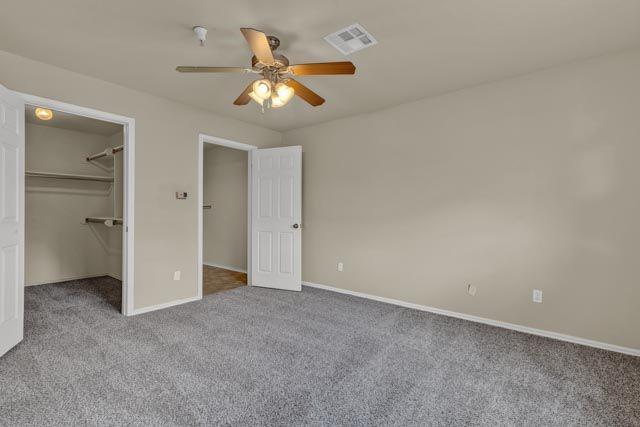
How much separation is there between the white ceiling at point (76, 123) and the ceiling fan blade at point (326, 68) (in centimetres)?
374

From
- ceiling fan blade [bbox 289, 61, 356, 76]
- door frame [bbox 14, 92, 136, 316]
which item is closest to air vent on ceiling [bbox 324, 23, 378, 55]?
ceiling fan blade [bbox 289, 61, 356, 76]

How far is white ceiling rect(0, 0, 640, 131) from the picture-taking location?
204 centimetres

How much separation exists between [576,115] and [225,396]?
3.66m

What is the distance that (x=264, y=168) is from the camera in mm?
4699

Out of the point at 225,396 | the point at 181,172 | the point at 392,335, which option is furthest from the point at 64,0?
the point at 392,335

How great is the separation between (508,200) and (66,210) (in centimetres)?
639

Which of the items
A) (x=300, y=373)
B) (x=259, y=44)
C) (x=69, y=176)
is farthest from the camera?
(x=69, y=176)

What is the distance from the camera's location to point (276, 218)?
15.1 feet

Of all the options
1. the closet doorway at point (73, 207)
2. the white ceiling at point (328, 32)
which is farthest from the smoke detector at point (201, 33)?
the closet doorway at point (73, 207)

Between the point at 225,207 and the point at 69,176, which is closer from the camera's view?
the point at 69,176

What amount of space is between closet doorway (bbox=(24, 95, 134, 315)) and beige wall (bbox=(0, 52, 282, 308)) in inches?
37.4

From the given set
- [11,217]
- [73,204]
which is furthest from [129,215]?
[73,204]

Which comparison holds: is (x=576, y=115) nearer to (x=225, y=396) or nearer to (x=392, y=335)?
(x=392, y=335)

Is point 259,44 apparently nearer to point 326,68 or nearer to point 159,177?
point 326,68
